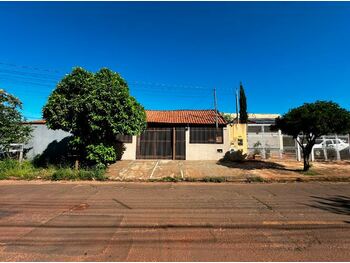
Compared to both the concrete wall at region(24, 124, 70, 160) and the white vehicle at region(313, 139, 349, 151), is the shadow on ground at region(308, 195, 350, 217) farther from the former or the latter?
the concrete wall at region(24, 124, 70, 160)

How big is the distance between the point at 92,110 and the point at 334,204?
10.2 m

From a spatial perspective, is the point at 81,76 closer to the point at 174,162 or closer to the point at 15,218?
the point at 174,162

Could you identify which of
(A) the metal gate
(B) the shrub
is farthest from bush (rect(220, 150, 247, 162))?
(B) the shrub

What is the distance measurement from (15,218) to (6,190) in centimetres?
439

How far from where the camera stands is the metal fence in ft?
57.8

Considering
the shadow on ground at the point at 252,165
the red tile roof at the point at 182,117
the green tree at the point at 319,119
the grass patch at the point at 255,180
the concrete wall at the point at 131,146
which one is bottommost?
the grass patch at the point at 255,180

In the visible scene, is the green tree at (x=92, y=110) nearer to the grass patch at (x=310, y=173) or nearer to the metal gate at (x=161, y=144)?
the metal gate at (x=161, y=144)

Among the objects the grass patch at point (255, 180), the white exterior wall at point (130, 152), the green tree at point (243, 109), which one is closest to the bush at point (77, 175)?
the white exterior wall at point (130, 152)

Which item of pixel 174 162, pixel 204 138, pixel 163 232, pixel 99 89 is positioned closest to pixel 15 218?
pixel 163 232

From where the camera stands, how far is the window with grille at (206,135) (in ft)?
57.3

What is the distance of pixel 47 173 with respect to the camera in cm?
1228

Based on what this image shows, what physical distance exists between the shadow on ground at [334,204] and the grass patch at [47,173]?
8654 mm

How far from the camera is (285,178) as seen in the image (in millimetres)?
11586

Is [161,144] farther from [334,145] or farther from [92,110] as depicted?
[334,145]
